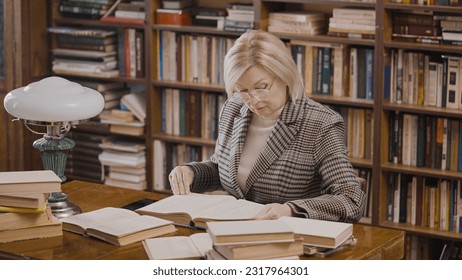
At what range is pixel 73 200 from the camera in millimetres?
3221

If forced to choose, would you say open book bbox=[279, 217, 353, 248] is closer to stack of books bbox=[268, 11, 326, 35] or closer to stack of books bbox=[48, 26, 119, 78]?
stack of books bbox=[268, 11, 326, 35]

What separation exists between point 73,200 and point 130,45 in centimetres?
198

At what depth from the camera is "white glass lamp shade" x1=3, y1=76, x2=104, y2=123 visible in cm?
289

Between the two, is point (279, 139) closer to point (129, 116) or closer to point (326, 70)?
point (326, 70)

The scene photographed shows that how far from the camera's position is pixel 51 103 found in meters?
2.89

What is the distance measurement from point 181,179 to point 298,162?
1.38 feet

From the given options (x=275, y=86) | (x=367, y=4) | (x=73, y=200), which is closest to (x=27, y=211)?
(x=73, y=200)

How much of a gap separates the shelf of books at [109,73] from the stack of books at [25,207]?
227 centimetres

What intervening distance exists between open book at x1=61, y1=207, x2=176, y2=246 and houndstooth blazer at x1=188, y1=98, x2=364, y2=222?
479mm

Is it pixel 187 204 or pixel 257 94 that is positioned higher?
pixel 257 94

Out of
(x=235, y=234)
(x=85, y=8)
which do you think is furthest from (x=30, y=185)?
(x=85, y=8)

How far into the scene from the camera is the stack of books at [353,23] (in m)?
4.36

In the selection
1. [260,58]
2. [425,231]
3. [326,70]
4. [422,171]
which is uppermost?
[260,58]
